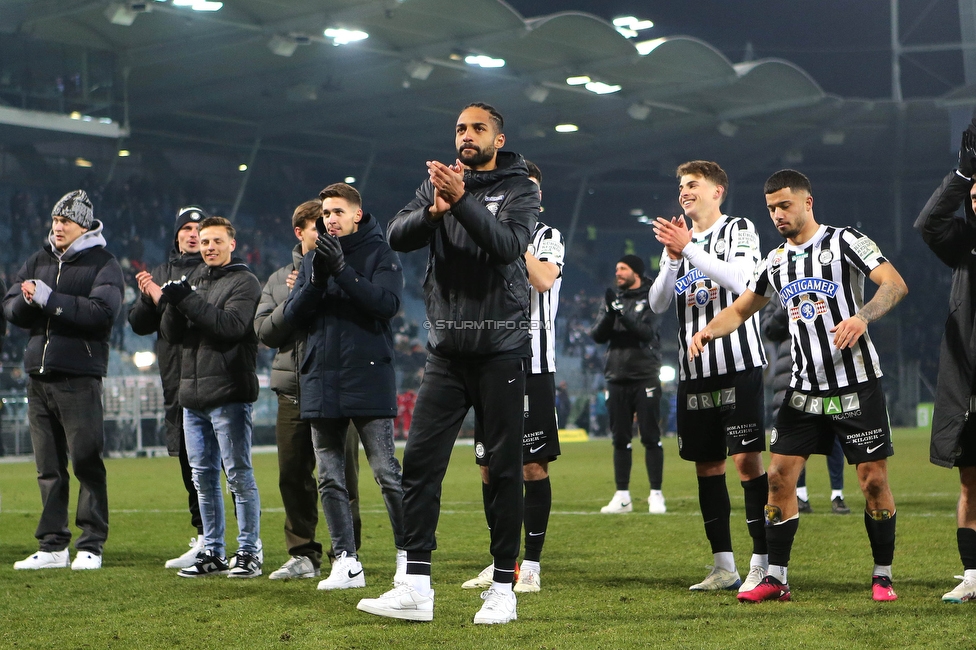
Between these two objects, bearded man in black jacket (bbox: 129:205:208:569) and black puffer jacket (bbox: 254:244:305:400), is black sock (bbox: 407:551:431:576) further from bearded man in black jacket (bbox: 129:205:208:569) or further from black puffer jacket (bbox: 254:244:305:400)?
bearded man in black jacket (bbox: 129:205:208:569)

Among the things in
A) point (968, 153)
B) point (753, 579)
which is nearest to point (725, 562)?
point (753, 579)

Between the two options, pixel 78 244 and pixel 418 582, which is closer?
pixel 418 582

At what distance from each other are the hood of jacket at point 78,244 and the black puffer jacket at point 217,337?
0.90 meters

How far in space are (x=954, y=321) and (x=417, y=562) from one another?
255 cm

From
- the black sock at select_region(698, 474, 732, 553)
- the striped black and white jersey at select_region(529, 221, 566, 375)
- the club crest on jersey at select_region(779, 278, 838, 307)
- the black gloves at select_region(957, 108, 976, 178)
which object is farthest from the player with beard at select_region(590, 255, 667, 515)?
the black gloves at select_region(957, 108, 976, 178)

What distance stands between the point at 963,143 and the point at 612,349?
5.70 meters

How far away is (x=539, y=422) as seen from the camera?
5660 millimetres

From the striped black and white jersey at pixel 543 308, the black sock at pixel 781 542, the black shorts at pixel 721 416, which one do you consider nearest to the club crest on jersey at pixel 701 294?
the black shorts at pixel 721 416

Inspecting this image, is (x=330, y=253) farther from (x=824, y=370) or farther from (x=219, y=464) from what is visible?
(x=824, y=370)

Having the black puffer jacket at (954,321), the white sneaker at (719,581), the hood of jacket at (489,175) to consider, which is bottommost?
the white sneaker at (719,581)

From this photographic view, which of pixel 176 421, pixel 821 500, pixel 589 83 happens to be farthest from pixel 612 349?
pixel 589 83

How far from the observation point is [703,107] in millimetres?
29844

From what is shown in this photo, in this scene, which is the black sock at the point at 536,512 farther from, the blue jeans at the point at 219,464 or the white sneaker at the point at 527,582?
the blue jeans at the point at 219,464

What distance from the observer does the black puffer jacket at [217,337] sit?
602cm
